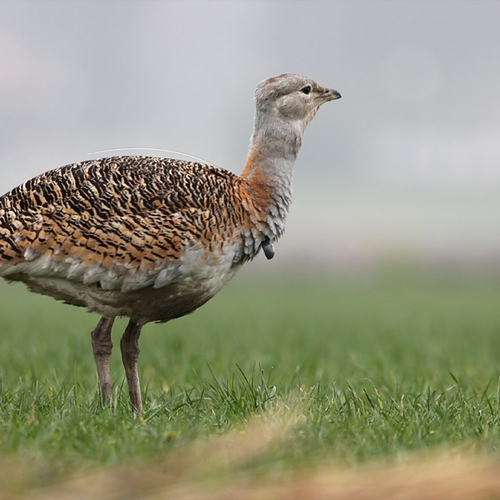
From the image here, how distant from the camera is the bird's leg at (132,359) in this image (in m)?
4.93

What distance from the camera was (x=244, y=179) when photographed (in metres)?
5.05

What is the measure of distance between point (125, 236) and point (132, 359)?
954mm

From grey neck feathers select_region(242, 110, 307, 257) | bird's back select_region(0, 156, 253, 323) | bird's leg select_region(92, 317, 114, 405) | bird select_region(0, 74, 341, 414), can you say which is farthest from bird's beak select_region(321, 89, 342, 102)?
bird's leg select_region(92, 317, 114, 405)

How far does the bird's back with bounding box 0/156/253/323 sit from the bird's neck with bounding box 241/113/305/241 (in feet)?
0.52

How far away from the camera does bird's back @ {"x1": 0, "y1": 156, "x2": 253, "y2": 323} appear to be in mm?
4504

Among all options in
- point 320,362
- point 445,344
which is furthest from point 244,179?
point 445,344

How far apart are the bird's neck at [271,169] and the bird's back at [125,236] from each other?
16cm

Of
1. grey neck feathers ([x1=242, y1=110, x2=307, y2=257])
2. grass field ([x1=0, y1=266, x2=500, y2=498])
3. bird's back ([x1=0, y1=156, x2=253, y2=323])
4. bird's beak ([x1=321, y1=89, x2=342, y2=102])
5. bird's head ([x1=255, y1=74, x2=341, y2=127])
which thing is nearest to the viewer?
grass field ([x1=0, y1=266, x2=500, y2=498])

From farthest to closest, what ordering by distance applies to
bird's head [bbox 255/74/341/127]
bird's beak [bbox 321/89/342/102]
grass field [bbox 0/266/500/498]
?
bird's beak [bbox 321/89/342/102] → bird's head [bbox 255/74/341/127] → grass field [bbox 0/266/500/498]

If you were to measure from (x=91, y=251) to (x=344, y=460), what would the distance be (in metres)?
1.87

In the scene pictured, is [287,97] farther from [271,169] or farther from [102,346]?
[102,346]

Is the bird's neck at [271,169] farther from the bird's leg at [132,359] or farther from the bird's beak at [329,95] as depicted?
the bird's leg at [132,359]

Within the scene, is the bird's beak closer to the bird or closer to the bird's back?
the bird

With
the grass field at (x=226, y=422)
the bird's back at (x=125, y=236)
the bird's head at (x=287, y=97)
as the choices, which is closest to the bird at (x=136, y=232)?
the bird's back at (x=125, y=236)
